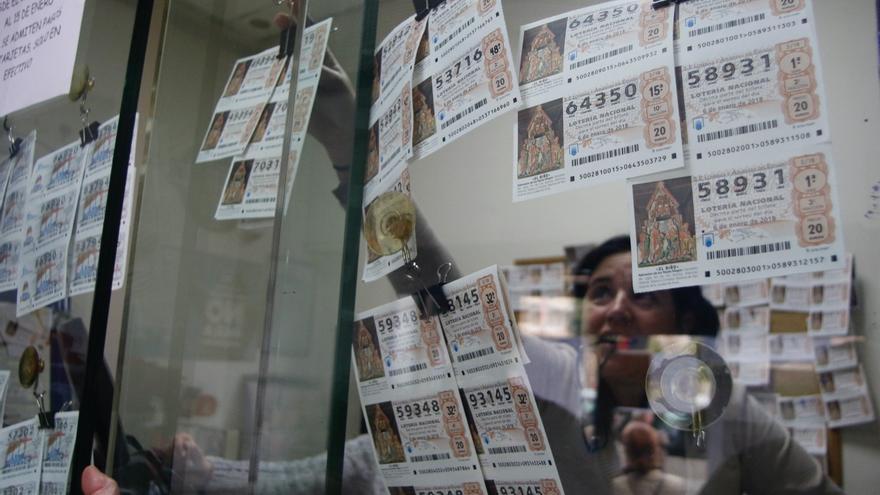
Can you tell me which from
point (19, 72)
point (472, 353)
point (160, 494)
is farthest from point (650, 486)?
point (19, 72)

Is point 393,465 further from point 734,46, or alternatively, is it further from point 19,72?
point 19,72

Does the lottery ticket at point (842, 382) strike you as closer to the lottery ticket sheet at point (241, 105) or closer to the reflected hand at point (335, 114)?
the reflected hand at point (335, 114)

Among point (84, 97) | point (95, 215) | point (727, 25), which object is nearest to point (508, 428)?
point (727, 25)

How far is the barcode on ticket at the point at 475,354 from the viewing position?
58 centimetres

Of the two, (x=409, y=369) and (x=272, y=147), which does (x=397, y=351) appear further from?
(x=272, y=147)

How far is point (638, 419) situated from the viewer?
538mm

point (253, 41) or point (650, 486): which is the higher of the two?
point (253, 41)

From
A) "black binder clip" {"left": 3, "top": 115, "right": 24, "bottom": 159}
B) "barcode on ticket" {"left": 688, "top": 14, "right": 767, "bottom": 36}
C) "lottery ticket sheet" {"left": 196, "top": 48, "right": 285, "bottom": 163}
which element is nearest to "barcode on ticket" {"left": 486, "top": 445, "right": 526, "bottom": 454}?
"barcode on ticket" {"left": 688, "top": 14, "right": 767, "bottom": 36}

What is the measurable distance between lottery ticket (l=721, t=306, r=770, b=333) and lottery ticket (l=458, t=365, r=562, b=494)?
161mm

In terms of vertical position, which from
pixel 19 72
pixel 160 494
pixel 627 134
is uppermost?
pixel 19 72

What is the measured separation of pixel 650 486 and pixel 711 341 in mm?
116

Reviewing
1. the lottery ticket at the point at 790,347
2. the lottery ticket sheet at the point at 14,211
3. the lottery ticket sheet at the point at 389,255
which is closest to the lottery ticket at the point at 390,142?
the lottery ticket sheet at the point at 389,255

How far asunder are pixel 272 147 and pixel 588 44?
369mm

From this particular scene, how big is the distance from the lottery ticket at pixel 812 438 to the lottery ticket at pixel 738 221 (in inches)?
3.9
